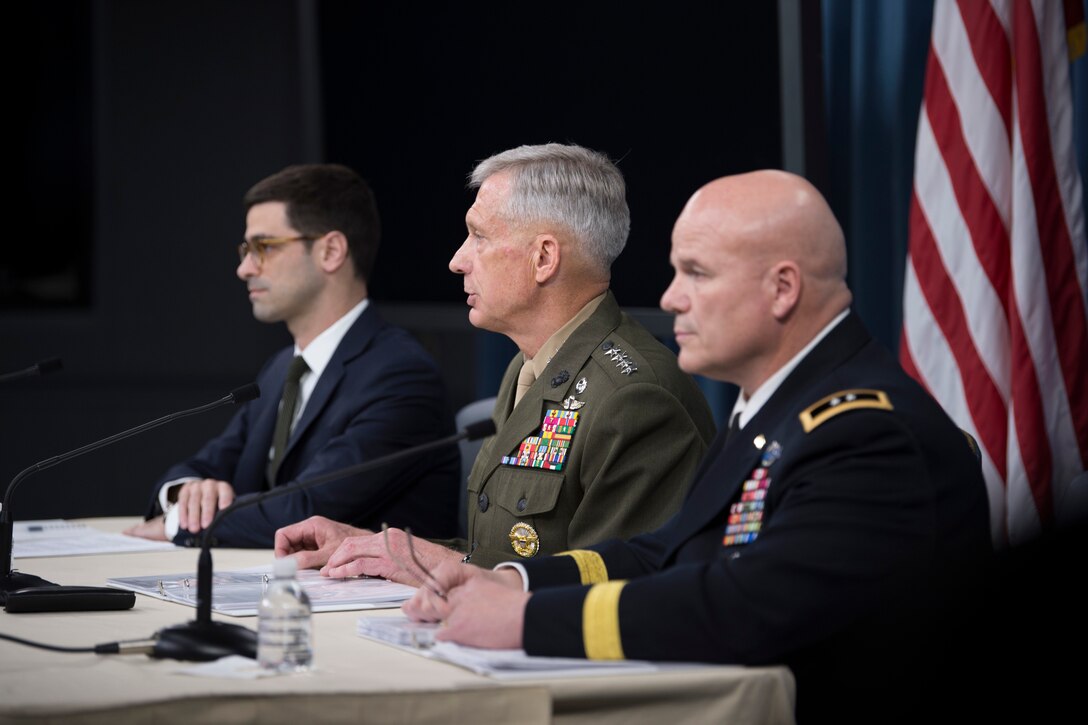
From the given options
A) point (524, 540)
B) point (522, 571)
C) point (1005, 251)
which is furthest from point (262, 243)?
point (522, 571)

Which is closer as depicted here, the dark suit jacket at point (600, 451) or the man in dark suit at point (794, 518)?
the man in dark suit at point (794, 518)

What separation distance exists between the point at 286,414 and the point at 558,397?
3.57ft

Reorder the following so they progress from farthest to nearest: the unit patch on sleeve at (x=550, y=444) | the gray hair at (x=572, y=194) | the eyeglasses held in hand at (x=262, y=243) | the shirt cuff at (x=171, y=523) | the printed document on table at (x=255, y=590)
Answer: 1. the eyeglasses held in hand at (x=262, y=243)
2. the shirt cuff at (x=171, y=523)
3. the gray hair at (x=572, y=194)
4. the unit patch on sleeve at (x=550, y=444)
5. the printed document on table at (x=255, y=590)

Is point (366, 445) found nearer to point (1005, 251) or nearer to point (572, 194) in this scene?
point (572, 194)

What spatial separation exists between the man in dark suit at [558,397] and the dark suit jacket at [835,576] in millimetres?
625

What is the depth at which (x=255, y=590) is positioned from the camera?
2.19 m

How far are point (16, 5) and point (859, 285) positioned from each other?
156 inches

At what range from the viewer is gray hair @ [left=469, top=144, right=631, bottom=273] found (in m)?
2.62

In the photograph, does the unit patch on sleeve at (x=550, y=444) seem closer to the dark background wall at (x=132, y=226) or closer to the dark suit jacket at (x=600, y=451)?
the dark suit jacket at (x=600, y=451)

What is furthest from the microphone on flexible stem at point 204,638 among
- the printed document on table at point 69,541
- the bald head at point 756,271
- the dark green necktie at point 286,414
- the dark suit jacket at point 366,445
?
the dark green necktie at point 286,414

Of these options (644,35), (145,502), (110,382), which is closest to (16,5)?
(110,382)

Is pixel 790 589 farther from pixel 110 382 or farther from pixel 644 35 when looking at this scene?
pixel 110 382

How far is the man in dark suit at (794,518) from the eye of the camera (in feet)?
5.09

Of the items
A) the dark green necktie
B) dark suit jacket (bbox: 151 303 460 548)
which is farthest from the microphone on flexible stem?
the dark green necktie
